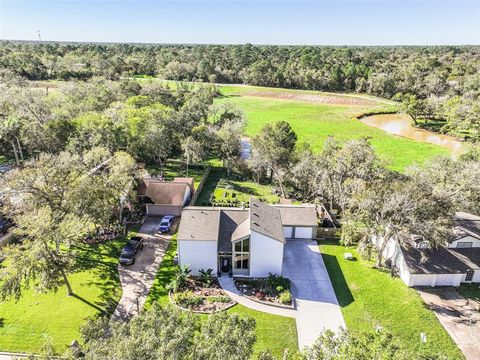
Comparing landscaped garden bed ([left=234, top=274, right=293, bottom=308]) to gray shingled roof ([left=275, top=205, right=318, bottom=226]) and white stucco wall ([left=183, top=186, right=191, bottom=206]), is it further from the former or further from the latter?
white stucco wall ([left=183, top=186, right=191, bottom=206])

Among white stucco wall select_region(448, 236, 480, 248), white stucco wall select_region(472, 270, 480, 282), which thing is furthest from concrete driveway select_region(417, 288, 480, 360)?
white stucco wall select_region(448, 236, 480, 248)

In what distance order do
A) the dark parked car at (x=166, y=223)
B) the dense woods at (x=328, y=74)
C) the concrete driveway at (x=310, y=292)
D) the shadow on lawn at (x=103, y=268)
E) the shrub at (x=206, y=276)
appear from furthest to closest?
the dense woods at (x=328, y=74), the dark parked car at (x=166, y=223), the shrub at (x=206, y=276), the shadow on lawn at (x=103, y=268), the concrete driveway at (x=310, y=292)

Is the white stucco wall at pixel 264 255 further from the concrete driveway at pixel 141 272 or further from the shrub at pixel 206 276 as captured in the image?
the concrete driveway at pixel 141 272

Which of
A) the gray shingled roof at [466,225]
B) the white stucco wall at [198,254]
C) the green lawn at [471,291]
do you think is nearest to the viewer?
the green lawn at [471,291]

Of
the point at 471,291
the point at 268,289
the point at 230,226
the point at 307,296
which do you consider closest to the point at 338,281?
the point at 307,296

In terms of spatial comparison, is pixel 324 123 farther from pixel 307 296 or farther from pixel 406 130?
pixel 307 296

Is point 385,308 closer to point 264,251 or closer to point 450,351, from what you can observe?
point 450,351

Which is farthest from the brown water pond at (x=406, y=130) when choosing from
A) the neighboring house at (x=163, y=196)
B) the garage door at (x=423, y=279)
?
the neighboring house at (x=163, y=196)
